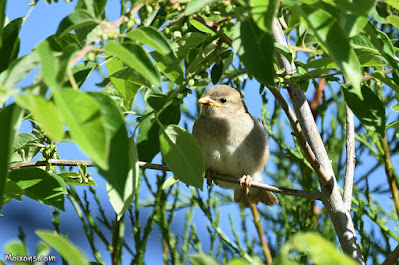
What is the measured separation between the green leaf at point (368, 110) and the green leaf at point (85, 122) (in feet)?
3.60

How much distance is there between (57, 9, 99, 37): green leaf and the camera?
1605 mm

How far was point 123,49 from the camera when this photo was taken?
1571 millimetres

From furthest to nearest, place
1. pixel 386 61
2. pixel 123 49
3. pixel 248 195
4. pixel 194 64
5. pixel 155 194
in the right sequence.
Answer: pixel 248 195 → pixel 155 194 → pixel 194 64 → pixel 386 61 → pixel 123 49

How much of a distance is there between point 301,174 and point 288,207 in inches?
10.0

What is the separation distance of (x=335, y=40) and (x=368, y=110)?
0.67m

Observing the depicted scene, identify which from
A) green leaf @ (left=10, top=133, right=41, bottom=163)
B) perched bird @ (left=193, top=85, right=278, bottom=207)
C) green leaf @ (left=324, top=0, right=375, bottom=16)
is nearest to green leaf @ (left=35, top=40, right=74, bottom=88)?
green leaf @ (left=324, top=0, right=375, bottom=16)

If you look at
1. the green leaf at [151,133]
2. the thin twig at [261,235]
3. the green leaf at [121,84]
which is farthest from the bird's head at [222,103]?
the green leaf at [121,84]

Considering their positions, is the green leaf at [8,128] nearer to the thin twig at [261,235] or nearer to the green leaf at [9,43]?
the green leaf at [9,43]

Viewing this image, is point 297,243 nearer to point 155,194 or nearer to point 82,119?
point 82,119

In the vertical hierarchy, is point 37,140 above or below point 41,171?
above

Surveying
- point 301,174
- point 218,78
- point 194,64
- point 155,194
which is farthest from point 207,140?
point 194,64

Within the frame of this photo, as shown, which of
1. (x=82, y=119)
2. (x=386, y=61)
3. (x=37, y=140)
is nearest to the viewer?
(x=82, y=119)

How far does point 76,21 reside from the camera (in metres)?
1.61

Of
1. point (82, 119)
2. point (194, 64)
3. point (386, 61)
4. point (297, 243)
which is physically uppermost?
point (194, 64)
